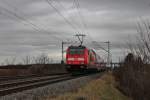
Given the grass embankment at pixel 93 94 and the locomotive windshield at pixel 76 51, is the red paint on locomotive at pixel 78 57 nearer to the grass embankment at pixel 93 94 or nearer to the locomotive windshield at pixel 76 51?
the locomotive windshield at pixel 76 51

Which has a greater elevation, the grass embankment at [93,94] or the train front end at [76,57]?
the train front end at [76,57]

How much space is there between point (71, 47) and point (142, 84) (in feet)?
75.3

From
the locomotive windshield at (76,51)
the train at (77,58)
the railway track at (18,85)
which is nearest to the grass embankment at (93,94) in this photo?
the railway track at (18,85)

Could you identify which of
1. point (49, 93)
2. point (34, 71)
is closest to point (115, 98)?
point (49, 93)

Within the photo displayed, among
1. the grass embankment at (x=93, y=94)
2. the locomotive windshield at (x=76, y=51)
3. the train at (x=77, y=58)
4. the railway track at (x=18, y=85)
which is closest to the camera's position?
the grass embankment at (x=93, y=94)

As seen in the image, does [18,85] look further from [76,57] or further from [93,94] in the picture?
[76,57]

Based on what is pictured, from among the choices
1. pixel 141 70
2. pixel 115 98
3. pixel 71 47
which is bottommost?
pixel 115 98

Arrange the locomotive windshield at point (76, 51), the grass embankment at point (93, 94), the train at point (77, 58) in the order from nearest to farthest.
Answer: the grass embankment at point (93, 94)
the train at point (77, 58)
the locomotive windshield at point (76, 51)

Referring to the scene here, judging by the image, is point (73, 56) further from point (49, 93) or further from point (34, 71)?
point (49, 93)

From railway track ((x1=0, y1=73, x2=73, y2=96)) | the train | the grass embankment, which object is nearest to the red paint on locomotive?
the train

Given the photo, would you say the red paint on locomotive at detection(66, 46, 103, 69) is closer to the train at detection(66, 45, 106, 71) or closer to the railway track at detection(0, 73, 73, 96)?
the train at detection(66, 45, 106, 71)

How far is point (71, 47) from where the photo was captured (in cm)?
3922

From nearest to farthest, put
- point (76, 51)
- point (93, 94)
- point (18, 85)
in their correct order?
point (93, 94)
point (18, 85)
point (76, 51)

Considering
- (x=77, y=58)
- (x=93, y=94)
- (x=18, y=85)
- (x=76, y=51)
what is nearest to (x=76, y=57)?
(x=77, y=58)
